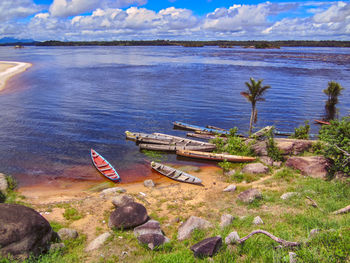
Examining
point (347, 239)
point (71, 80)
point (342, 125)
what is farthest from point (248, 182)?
point (71, 80)

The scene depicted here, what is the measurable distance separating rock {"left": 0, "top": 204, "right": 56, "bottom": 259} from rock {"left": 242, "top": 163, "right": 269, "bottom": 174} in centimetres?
1460

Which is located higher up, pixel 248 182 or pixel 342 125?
pixel 342 125

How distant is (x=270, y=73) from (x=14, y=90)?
65.5 m

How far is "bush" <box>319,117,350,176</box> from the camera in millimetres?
16617

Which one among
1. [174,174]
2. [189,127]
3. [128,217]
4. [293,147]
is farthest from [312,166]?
[189,127]

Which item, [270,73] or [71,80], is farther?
[270,73]

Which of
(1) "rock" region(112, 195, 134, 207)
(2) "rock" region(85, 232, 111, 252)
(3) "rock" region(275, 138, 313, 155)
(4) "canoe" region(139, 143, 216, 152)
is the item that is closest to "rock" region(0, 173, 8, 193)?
(1) "rock" region(112, 195, 134, 207)

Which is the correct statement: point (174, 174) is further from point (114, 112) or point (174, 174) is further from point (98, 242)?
point (114, 112)

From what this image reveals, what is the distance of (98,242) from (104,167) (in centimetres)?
1182

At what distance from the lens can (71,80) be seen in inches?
2591

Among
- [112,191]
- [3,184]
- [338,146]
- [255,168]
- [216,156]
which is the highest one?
[338,146]

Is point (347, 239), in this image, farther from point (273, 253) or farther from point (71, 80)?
point (71, 80)

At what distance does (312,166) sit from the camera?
60.5 feet

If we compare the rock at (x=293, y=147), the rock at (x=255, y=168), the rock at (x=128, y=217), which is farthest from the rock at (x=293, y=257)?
the rock at (x=293, y=147)
